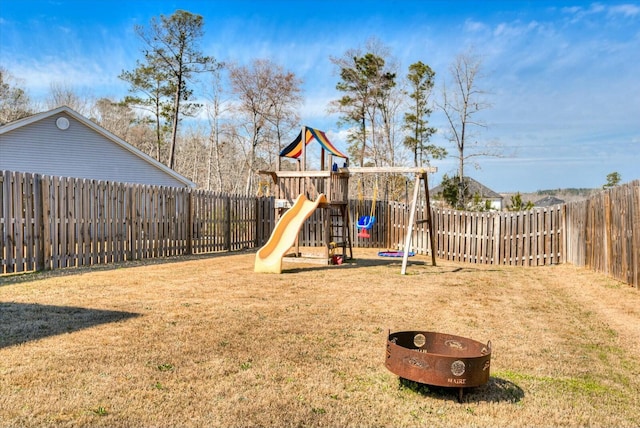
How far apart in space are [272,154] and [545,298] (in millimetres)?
28042

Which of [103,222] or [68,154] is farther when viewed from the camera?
[68,154]

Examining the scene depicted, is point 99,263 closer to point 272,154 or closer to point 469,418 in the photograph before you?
point 469,418

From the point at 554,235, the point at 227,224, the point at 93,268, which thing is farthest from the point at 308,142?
the point at 554,235

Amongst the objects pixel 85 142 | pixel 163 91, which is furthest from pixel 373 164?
pixel 85 142

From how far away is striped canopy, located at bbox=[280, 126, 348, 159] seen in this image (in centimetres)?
1252

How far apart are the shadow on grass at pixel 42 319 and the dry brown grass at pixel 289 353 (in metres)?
0.02

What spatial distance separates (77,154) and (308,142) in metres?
10.5

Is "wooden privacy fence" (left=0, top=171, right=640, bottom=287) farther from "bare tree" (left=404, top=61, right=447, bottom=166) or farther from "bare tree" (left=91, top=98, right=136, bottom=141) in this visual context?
"bare tree" (left=91, top=98, right=136, bottom=141)

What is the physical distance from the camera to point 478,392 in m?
3.71

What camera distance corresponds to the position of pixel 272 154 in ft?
113

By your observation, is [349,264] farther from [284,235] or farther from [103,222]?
[103,222]

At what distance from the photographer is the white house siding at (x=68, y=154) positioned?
16484 millimetres

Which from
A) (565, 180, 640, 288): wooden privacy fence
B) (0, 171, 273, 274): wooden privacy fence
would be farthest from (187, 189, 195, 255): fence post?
(565, 180, 640, 288): wooden privacy fence

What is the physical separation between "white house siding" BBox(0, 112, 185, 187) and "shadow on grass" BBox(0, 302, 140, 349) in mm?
12484
